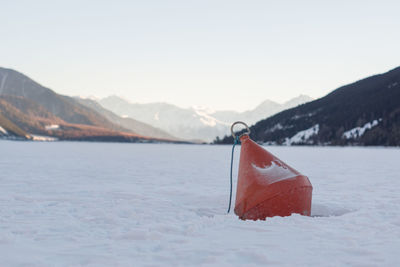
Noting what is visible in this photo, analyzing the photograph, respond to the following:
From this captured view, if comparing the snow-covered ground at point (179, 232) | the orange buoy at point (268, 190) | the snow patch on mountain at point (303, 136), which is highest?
the snow patch on mountain at point (303, 136)

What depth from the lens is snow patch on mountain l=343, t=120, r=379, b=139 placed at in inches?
5563

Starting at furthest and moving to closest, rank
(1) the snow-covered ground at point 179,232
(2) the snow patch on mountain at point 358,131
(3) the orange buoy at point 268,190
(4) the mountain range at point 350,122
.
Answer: (2) the snow patch on mountain at point 358,131 → (4) the mountain range at point 350,122 → (3) the orange buoy at point 268,190 → (1) the snow-covered ground at point 179,232

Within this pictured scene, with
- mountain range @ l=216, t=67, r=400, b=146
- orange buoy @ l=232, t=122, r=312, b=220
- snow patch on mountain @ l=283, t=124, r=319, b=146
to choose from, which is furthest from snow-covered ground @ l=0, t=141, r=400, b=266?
snow patch on mountain @ l=283, t=124, r=319, b=146

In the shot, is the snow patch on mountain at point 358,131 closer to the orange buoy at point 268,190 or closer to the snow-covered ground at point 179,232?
the snow-covered ground at point 179,232

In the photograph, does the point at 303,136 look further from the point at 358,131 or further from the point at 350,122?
the point at 358,131

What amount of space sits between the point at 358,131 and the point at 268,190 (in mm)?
146672

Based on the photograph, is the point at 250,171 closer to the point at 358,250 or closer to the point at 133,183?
the point at 358,250

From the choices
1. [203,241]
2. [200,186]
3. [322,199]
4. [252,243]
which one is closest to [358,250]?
[252,243]

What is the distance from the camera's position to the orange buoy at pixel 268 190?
342 inches

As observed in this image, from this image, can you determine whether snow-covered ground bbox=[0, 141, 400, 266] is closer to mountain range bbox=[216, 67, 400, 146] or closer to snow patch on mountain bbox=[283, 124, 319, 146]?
mountain range bbox=[216, 67, 400, 146]

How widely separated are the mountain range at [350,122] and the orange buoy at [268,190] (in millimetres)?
120291

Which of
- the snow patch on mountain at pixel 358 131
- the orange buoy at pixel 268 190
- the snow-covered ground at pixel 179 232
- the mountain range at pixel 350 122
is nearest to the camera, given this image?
the snow-covered ground at pixel 179 232

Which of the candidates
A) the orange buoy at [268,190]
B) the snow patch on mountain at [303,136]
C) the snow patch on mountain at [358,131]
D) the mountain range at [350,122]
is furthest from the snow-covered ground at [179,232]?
the snow patch on mountain at [303,136]

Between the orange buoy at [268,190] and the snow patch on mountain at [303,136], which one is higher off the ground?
the snow patch on mountain at [303,136]
